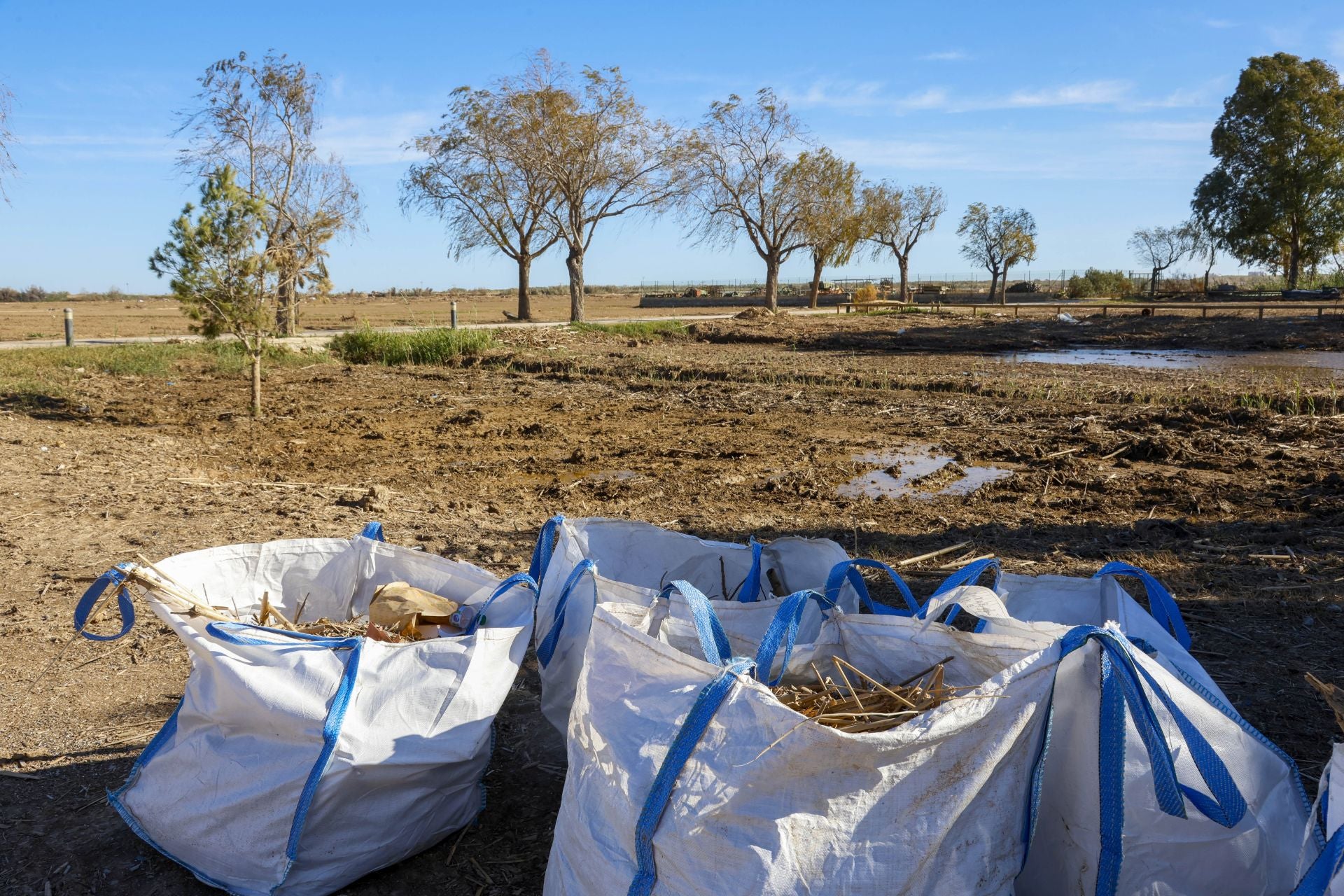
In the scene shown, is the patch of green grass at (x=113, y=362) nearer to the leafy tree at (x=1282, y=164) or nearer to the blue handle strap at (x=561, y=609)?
the blue handle strap at (x=561, y=609)

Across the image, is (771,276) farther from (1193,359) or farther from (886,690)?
(886,690)

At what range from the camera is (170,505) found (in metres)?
5.91

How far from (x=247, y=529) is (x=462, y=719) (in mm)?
3620

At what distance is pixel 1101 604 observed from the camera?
8.32ft

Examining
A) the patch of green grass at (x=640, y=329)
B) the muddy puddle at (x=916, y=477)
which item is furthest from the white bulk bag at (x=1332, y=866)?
the patch of green grass at (x=640, y=329)

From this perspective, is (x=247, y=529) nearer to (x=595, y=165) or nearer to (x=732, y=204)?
(x=595, y=165)

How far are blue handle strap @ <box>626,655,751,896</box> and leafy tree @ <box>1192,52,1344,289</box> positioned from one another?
53.0 metres

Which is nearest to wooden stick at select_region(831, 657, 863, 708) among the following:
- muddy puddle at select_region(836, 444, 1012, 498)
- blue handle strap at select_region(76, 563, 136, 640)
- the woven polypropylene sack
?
the woven polypropylene sack

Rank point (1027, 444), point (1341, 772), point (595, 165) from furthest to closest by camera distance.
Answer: point (595, 165) < point (1027, 444) < point (1341, 772)

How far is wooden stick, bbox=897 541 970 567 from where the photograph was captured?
185 inches

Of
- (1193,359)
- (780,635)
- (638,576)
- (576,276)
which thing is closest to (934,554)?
(638,576)

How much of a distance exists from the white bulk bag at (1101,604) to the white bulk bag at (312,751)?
3.82 ft

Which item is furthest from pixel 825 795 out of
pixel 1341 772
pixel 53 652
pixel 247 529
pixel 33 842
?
pixel 247 529

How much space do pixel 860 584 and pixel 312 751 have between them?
4.84 feet
